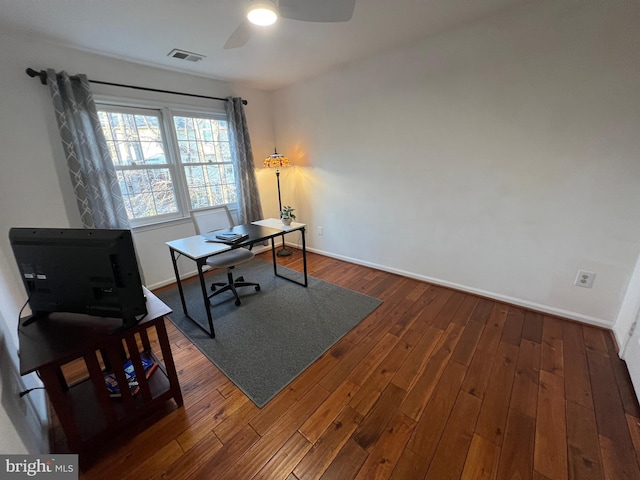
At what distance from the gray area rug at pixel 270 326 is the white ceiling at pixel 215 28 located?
2328 mm

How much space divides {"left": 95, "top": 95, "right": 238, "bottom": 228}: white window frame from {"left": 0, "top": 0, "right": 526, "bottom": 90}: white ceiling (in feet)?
1.28

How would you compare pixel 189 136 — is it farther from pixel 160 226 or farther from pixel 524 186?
pixel 524 186

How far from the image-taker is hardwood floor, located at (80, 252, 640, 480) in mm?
1163

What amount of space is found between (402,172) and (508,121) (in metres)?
0.96

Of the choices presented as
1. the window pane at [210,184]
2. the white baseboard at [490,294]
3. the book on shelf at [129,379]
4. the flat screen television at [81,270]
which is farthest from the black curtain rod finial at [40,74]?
the book on shelf at [129,379]

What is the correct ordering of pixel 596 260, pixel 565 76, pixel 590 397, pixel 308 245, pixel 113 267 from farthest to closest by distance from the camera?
pixel 308 245, pixel 596 260, pixel 565 76, pixel 590 397, pixel 113 267

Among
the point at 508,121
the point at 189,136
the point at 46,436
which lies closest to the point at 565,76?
the point at 508,121

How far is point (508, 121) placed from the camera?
6.78 feet

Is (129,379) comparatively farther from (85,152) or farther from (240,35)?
(240,35)

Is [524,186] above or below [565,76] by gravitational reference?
below

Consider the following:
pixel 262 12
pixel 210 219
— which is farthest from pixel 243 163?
pixel 262 12

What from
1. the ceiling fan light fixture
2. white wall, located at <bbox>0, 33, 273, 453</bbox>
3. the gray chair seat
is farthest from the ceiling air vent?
the gray chair seat

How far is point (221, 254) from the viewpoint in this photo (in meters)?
2.62

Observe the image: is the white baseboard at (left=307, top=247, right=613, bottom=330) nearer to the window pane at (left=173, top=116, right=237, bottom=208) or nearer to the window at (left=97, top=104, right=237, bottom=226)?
the window pane at (left=173, top=116, right=237, bottom=208)
